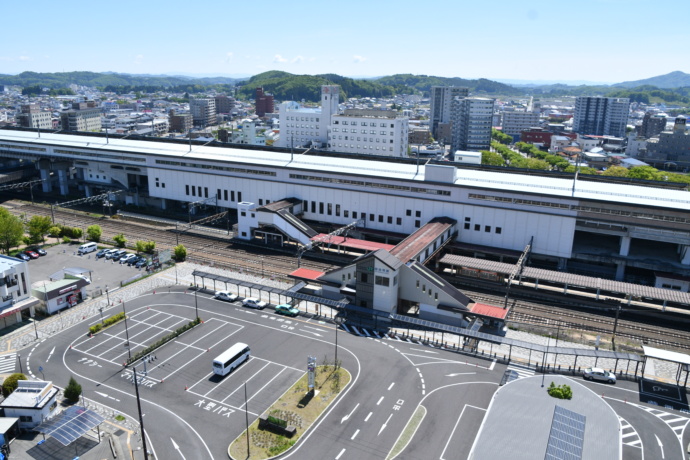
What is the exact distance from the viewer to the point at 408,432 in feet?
111

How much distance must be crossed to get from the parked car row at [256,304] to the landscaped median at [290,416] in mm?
11255

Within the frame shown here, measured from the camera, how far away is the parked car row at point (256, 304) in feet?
170

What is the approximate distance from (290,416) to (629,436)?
23830 millimetres

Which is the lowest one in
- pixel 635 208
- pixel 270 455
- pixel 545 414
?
pixel 270 455

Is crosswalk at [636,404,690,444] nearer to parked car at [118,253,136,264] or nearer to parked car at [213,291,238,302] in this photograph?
parked car at [213,291,238,302]

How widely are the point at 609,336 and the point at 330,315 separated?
93.0 ft

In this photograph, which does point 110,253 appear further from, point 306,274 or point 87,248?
point 306,274

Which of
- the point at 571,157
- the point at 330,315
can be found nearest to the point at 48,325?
the point at 330,315

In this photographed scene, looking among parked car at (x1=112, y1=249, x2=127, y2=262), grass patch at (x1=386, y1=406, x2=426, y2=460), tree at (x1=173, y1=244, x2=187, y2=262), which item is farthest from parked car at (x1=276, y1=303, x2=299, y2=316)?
parked car at (x1=112, y1=249, x2=127, y2=262)

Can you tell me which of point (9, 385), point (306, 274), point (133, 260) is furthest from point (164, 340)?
point (133, 260)

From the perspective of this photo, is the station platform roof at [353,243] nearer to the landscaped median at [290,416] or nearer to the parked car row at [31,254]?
the landscaped median at [290,416]

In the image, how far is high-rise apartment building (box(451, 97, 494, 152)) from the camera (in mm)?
175875

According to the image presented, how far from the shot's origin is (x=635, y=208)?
198ft

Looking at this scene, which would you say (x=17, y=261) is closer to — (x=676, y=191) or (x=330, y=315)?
(x=330, y=315)
